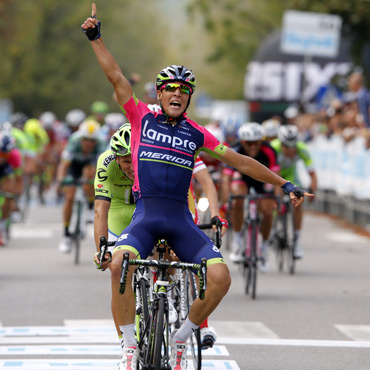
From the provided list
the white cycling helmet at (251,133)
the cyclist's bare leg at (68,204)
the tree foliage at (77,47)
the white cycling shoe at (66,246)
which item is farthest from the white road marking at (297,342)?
the tree foliage at (77,47)

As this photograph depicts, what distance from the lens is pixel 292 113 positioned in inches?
1075

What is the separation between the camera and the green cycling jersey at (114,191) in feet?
30.5

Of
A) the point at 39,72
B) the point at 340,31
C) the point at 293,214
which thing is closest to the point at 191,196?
the point at 293,214

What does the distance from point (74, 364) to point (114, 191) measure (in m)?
1.59

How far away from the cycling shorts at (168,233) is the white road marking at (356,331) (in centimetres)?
288

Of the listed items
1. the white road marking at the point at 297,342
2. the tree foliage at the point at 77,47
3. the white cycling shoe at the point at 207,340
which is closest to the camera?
the white cycling shoe at the point at 207,340

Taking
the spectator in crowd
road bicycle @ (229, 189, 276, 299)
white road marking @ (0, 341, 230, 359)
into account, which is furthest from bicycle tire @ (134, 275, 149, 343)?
the spectator in crowd

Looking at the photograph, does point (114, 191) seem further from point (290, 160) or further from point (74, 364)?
point (290, 160)

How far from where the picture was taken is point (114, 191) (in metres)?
9.73

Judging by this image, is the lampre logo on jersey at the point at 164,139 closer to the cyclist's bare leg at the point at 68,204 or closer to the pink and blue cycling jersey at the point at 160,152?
the pink and blue cycling jersey at the point at 160,152

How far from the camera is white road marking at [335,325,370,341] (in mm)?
10180

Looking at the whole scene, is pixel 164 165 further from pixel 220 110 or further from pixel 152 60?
pixel 152 60

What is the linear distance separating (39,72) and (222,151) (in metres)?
59.8

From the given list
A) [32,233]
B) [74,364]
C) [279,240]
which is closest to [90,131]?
[279,240]
